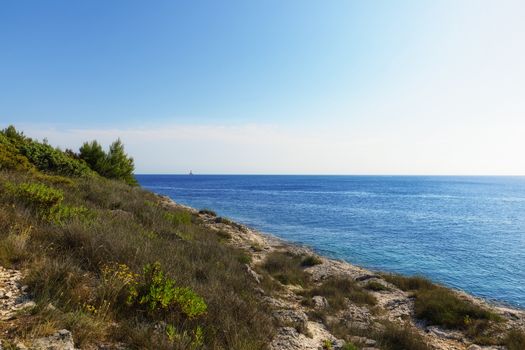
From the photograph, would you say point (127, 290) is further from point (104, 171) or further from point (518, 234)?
point (518, 234)

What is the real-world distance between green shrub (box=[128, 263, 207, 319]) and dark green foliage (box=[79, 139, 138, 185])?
1131 inches

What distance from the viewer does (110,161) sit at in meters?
32.7

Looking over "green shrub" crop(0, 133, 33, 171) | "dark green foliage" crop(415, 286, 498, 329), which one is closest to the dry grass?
"dark green foliage" crop(415, 286, 498, 329)

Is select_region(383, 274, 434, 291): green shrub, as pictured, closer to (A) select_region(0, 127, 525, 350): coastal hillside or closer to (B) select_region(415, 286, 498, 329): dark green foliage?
(A) select_region(0, 127, 525, 350): coastal hillside

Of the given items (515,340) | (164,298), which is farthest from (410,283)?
(164,298)

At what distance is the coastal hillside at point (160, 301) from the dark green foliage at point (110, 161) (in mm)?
16158

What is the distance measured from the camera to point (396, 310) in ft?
41.7

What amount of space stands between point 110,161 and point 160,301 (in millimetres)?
31234

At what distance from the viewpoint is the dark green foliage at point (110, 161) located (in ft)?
99.3

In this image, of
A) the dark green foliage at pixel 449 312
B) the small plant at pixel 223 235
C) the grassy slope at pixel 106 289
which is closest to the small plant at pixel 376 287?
the dark green foliage at pixel 449 312

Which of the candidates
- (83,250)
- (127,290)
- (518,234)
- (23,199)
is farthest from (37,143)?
(518,234)

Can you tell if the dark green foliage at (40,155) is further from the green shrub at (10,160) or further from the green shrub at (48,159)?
the green shrub at (10,160)

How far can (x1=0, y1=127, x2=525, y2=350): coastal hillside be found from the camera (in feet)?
14.4

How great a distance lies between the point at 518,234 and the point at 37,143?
47.8 meters
